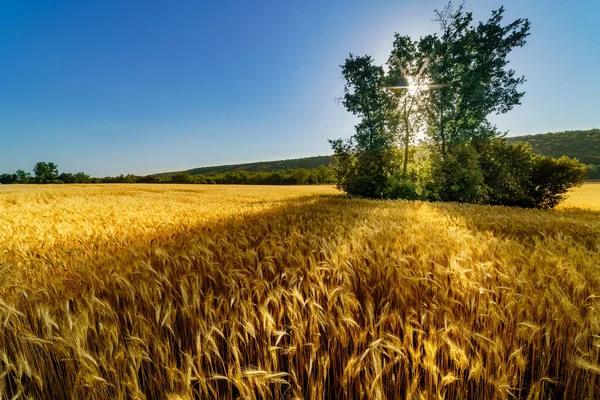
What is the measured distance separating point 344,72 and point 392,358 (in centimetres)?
2249

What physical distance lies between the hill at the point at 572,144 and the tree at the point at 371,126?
72242 millimetres

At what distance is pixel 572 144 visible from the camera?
8262 centimetres

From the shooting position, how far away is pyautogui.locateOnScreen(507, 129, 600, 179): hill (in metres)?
69.8

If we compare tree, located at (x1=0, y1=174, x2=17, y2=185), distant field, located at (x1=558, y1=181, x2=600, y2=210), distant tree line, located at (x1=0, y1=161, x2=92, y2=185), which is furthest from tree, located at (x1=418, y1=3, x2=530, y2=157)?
tree, located at (x1=0, y1=174, x2=17, y2=185)

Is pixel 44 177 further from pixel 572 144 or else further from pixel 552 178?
pixel 572 144

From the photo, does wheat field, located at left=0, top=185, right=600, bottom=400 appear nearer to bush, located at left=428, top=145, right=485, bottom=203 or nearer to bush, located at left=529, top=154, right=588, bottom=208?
bush, located at left=428, top=145, right=485, bottom=203

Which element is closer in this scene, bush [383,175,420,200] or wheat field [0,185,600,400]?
wheat field [0,185,600,400]

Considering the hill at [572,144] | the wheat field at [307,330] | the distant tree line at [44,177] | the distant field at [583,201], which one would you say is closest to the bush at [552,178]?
the distant field at [583,201]

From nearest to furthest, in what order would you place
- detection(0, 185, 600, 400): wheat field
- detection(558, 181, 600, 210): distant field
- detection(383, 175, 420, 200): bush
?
detection(0, 185, 600, 400): wheat field < detection(558, 181, 600, 210): distant field < detection(383, 175, 420, 200): bush

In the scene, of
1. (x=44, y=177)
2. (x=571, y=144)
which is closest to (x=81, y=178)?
(x=44, y=177)

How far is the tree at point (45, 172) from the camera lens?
73438mm

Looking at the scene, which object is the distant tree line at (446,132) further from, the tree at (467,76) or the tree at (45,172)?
the tree at (45,172)

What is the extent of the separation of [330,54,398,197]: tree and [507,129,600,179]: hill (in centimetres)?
7224

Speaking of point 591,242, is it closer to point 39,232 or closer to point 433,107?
point 39,232
